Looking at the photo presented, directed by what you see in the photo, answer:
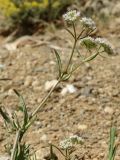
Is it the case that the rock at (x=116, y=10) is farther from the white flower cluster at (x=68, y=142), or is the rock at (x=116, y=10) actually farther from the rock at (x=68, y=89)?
the white flower cluster at (x=68, y=142)

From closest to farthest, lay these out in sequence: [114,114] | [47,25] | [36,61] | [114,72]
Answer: [114,114], [114,72], [36,61], [47,25]

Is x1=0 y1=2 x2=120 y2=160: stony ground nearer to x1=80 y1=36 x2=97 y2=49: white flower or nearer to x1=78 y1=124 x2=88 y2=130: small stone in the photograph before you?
x1=78 y1=124 x2=88 y2=130: small stone

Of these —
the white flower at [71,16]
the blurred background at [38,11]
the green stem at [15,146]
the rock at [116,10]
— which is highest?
the blurred background at [38,11]

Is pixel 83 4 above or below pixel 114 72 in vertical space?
above

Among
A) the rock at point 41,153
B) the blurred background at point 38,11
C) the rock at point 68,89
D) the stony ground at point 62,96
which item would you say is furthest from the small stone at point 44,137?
the blurred background at point 38,11

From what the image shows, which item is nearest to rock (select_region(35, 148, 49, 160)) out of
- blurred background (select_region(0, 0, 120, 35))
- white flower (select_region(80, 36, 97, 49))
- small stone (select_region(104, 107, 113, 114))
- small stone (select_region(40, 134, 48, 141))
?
small stone (select_region(40, 134, 48, 141))

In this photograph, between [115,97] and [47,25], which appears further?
[47,25]

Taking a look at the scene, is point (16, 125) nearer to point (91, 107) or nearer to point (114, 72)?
point (91, 107)

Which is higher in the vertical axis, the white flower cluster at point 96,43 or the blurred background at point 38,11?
the blurred background at point 38,11

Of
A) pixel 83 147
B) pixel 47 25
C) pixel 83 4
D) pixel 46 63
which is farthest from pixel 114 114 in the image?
pixel 83 4
